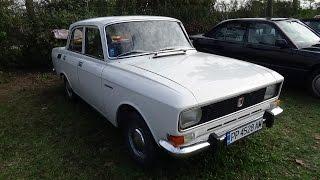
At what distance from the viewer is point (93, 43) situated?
199 inches

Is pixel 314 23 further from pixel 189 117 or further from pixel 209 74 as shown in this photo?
pixel 189 117

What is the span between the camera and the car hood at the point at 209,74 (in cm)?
346

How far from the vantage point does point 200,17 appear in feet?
44.7

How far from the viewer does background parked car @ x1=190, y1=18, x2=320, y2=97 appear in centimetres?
655

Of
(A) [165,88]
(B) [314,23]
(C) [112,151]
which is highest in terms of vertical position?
(B) [314,23]

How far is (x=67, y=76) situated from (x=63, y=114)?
28.7 inches

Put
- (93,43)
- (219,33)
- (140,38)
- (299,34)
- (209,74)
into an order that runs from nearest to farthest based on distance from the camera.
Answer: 1. (209,74)
2. (140,38)
3. (93,43)
4. (299,34)
5. (219,33)

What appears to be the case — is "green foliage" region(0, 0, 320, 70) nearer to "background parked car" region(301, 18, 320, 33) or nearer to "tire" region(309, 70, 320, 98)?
"background parked car" region(301, 18, 320, 33)

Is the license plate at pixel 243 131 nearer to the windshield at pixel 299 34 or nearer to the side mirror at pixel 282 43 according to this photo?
the side mirror at pixel 282 43

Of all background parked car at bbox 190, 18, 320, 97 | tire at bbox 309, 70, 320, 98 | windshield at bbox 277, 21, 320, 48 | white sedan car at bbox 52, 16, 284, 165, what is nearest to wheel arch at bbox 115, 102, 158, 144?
white sedan car at bbox 52, 16, 284, 165

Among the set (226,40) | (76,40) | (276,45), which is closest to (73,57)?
(76,40)

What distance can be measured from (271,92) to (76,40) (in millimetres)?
3424

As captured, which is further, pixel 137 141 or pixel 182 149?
pixel 137 141

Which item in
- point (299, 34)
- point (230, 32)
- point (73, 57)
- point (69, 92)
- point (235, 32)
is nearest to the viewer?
point (73, 57)
